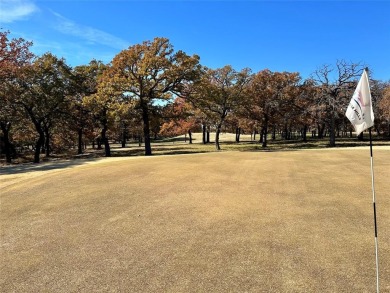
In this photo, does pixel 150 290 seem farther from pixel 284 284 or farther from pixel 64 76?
pixel 64 76

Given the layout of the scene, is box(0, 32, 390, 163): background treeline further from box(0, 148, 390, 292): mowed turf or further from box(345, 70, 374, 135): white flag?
box(345, 70, 374, 135): white flag

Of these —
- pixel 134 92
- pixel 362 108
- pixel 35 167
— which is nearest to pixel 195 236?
pixel 362 108

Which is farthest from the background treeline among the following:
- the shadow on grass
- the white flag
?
the white flag

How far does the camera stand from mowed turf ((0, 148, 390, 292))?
208 inches

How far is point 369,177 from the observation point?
13.4 meters

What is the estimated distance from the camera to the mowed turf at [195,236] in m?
5.29

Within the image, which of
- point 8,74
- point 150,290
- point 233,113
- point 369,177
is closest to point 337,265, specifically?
point 150,290

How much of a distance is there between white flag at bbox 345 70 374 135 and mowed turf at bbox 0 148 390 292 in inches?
102

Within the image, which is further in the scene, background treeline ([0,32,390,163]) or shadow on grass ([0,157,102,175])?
background treeline ([0,32,390,163])

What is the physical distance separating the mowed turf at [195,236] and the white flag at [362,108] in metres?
2.60

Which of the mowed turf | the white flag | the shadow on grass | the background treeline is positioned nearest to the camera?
the mowed turf

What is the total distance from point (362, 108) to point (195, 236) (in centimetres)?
451

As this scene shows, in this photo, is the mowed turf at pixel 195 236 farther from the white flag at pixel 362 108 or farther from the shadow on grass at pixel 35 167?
the shadow on grass at pixel 35 167

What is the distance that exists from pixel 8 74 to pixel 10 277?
28.8 metres
